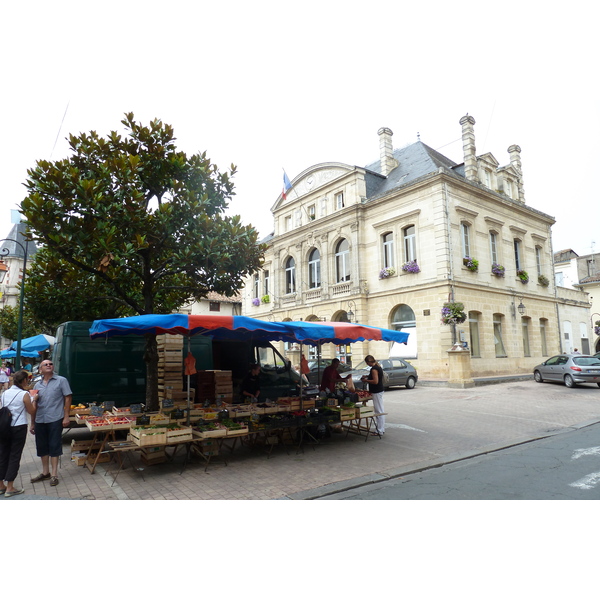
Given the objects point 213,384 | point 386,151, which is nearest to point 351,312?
point 386,151

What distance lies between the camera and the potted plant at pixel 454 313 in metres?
19.7

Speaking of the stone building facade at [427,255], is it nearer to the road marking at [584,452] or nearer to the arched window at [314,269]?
the arched window at [314,269]

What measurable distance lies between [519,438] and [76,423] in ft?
28.7

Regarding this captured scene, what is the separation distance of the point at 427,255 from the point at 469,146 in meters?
6.85

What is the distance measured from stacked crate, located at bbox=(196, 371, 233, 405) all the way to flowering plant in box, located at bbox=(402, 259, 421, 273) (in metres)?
14.5

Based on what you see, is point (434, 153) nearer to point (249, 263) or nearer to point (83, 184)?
point (249, 263)

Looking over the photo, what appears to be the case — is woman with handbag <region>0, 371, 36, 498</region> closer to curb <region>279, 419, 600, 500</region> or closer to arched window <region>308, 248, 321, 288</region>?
curb <region>279, 419, 600, 500</region>

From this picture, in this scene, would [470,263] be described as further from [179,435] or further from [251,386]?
[179,435]

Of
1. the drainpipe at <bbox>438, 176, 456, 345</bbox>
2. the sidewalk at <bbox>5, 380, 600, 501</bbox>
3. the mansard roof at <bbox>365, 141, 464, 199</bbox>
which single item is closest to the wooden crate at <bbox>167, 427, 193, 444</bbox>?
the sidewalk at <bbox>5, 380, 600, 501</bbox>

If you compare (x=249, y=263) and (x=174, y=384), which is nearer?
(x=249, y=263)

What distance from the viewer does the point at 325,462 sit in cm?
727

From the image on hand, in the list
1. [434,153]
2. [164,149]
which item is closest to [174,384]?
[164,149]

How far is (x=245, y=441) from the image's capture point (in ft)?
28.0

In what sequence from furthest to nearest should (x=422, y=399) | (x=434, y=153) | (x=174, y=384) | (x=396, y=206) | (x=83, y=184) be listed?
(x=434, y=153), (x=396, y=206), (x=422, y=399), (x=174, y=384), (x=83, y=184)
